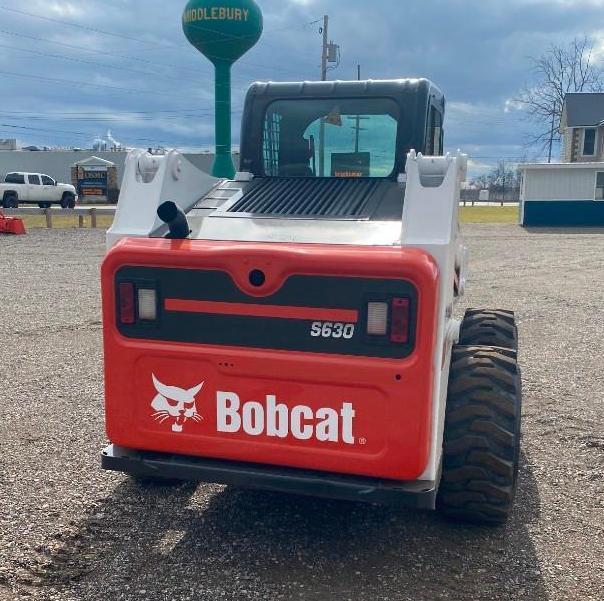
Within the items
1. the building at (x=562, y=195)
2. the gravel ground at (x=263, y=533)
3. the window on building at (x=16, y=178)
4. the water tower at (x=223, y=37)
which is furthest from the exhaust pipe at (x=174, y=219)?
the window on building at (x=16, y=178)

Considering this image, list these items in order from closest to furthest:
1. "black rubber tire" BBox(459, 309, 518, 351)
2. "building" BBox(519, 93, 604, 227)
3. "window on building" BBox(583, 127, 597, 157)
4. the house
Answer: "black rubber tire" BBox(459, 309, 518, 351), "building" BBox(519, 93, 604, 227), the house, "window on building" BBox(583, 127, 597, 157)

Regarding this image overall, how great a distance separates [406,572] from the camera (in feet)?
11.0

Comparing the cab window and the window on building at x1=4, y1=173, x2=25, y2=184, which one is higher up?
the cab window

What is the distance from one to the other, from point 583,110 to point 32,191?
1303 inches

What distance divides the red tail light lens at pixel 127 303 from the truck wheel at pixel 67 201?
4065 cm

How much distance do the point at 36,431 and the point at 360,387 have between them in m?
3.09

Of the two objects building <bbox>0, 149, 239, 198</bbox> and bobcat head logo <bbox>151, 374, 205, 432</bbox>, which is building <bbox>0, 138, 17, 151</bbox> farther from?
bobcat head logo <bbox>151, 374, 205, 432</bbox>

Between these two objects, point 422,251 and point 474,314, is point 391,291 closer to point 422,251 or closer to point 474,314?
point 422,251

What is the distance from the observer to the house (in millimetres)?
42281

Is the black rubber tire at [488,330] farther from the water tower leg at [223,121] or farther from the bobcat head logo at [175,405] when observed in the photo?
the water tower leg at [223,121]

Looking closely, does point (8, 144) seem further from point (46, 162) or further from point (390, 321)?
point (390, 321)

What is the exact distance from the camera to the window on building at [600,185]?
30891 millimetres

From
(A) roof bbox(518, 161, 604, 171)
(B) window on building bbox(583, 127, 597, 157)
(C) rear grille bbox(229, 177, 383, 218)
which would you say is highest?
(B) window on building bbox(583, 127, 597, 157)

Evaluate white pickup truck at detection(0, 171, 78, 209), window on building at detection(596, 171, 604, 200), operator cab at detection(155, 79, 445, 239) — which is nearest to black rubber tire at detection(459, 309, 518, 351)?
operator cab at detection(155, 79, 445, 239)
